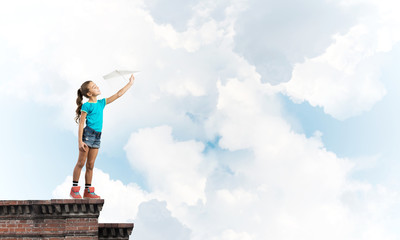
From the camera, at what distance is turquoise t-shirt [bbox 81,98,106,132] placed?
39.9ft

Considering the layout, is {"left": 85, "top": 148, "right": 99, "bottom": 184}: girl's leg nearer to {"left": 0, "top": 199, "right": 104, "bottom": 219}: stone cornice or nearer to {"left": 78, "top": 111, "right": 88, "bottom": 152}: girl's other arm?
{"left": 78, "top": 111, "right": 88, "bottom": 152}: girl's other arm

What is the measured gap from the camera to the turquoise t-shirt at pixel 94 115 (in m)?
12.2

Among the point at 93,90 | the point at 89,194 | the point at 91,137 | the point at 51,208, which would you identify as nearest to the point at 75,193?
the point at 89,194

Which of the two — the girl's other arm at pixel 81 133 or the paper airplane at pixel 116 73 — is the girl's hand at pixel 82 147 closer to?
the girl's other arm at pixel 81 133

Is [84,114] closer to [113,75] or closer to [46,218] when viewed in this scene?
[113,75]

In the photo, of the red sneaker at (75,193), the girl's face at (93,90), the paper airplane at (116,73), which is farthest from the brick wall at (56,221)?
the paper airplane at (116,73)

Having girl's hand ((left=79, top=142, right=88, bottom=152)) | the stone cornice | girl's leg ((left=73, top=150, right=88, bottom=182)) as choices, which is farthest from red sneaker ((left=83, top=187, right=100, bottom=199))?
girl's hand ((left=79, top=142, right=88, bottom=152))

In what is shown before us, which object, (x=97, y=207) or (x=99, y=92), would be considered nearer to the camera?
(x=97, y=207)

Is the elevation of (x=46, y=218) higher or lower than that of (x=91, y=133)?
lower

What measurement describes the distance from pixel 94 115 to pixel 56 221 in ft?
9.61

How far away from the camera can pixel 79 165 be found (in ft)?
39.0

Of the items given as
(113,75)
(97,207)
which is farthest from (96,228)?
(113,75)

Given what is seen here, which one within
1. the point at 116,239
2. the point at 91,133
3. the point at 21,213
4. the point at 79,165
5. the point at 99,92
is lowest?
the point at 116,239

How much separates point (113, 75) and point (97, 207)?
3.58 metres
